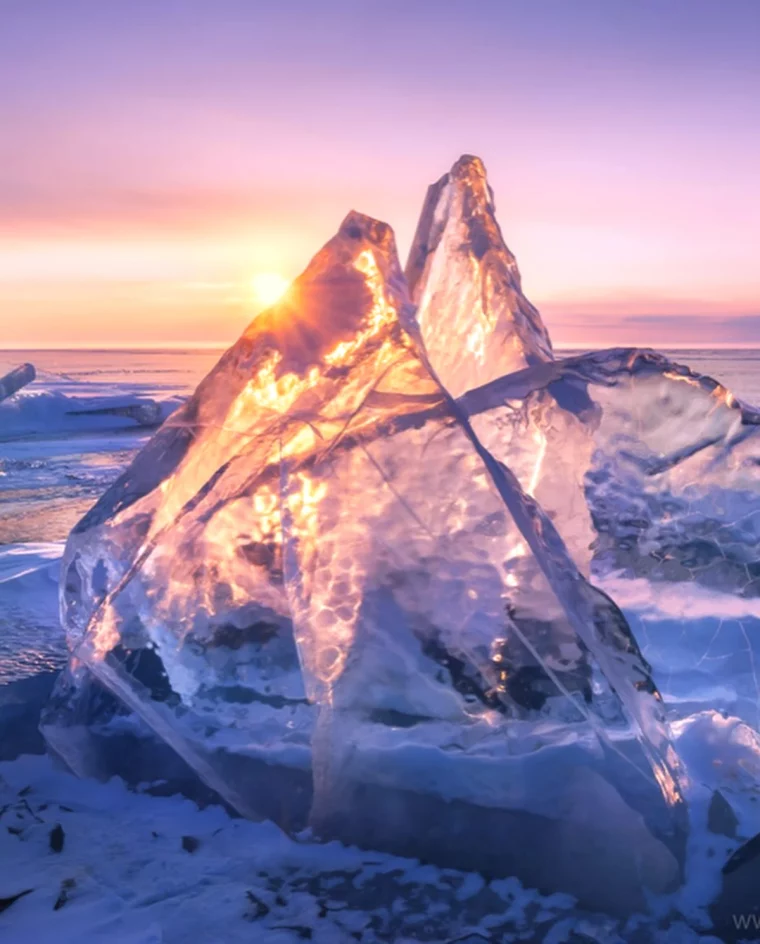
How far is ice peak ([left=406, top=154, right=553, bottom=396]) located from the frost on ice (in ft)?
1.41

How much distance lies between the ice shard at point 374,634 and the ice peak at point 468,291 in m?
0.80

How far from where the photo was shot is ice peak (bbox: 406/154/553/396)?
3.05 metres

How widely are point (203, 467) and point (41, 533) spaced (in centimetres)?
310

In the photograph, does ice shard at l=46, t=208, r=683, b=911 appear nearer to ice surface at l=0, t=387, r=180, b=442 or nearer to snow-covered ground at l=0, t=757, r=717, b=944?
snow-covered ground at l=0, t=757, r=717, b=944

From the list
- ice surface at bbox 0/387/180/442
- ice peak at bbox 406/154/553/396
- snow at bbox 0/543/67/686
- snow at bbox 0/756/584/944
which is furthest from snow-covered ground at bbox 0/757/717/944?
ice surface at bbox 0/387/180/442

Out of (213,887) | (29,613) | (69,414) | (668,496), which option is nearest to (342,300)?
(668,496)

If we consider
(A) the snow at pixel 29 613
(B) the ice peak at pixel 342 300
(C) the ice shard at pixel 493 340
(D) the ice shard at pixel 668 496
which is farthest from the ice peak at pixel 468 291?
(A) the snow at pixel 29 613

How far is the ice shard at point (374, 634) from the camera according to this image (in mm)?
1828

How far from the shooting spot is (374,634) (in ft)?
6.40

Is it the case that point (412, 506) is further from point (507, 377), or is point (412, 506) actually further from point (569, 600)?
point (507, 377)

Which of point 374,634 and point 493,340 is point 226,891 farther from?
point 493,340

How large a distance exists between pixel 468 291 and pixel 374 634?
161 centimetres

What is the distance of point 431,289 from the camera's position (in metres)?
3.19

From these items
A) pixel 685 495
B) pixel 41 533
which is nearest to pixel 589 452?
pixel 685 495
